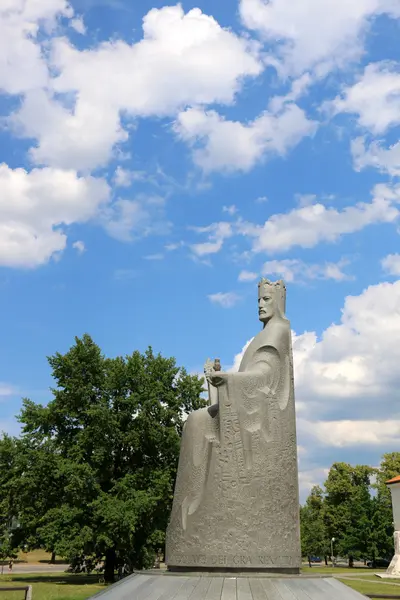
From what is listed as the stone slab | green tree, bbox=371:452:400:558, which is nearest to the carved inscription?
the stone slab

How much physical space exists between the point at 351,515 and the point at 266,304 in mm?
48509

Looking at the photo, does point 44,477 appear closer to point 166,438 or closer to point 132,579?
point 166,438

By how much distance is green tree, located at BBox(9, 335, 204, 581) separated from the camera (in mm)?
28203

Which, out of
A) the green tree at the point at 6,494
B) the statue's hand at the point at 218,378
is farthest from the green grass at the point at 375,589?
the statue's hand at the point at 218,378

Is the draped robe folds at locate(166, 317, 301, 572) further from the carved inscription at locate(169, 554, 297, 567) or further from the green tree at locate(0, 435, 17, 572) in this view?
the green tree at locate(0, 435, 17, 572)

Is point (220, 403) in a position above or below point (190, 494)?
above

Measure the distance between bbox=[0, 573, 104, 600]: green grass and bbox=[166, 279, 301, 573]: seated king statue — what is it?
12165mm

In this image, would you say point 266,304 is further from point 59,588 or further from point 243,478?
point 59,588

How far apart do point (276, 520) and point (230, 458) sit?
4.08ft

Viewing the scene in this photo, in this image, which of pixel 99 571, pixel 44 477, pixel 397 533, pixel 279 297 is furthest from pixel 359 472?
pixel 279 297

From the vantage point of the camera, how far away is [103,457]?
29.6 meters

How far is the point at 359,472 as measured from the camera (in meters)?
62.8

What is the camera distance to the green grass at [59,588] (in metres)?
22.2

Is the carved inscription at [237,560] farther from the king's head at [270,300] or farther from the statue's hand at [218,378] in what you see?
the king's head at [270,300]
